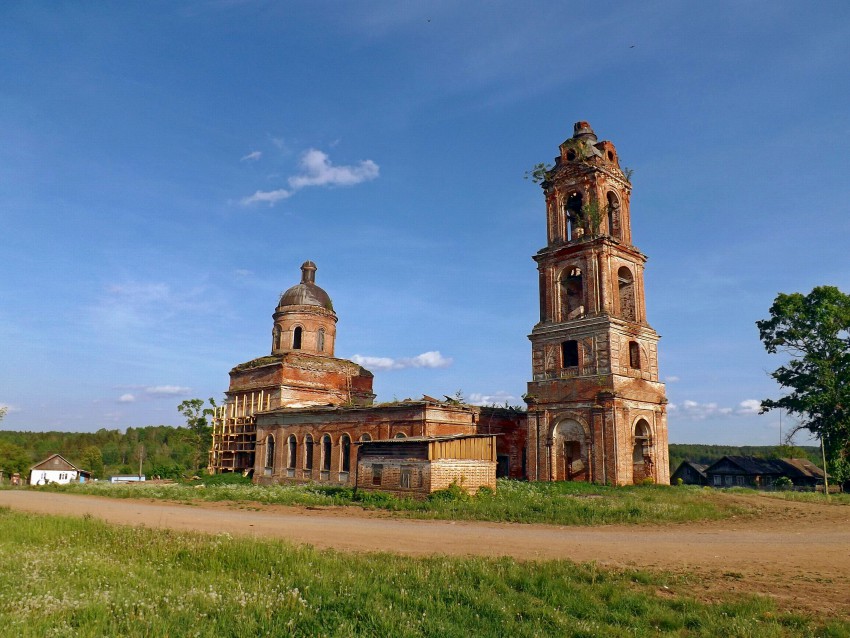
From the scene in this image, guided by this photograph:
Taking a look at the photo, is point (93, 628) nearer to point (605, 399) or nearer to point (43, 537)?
point (43, 537)

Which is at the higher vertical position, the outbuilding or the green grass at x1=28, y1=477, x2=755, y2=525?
the outbuilding

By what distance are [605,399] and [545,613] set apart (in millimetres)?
22018

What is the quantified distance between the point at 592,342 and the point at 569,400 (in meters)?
3.11

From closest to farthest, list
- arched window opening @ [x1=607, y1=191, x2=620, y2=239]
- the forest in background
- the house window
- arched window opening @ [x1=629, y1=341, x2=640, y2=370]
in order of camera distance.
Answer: the house window, arched window opening @ [x1=629, y1=341, x2=640, y2=370], arched window opening @ [x1=607, y1=191, x2=620, y2=239], the forest in background

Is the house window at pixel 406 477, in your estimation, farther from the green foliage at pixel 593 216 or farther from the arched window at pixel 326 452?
the green foliage at pixel 593 216

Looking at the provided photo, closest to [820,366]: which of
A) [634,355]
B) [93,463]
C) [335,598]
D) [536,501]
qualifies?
[634,355]

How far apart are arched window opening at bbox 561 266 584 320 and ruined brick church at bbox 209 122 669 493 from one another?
6cm

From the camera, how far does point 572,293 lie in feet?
110

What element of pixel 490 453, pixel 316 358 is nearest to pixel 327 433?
pixel 316 358

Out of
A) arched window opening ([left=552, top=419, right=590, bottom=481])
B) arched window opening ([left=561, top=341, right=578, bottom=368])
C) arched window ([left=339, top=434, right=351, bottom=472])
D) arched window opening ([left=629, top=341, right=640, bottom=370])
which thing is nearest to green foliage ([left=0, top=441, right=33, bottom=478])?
arched window ([left=339, top=434, right=351, bottom=472])

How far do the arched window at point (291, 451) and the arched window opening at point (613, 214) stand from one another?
22411 millimetres

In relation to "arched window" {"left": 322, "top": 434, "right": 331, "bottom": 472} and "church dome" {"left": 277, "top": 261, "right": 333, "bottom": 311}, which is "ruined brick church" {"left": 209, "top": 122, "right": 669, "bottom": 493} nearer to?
"arched window" {"left": 322, "top": 434, "right": 331, "bottom": 472}

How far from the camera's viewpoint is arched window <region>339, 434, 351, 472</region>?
34.1 m

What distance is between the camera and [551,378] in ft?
102
